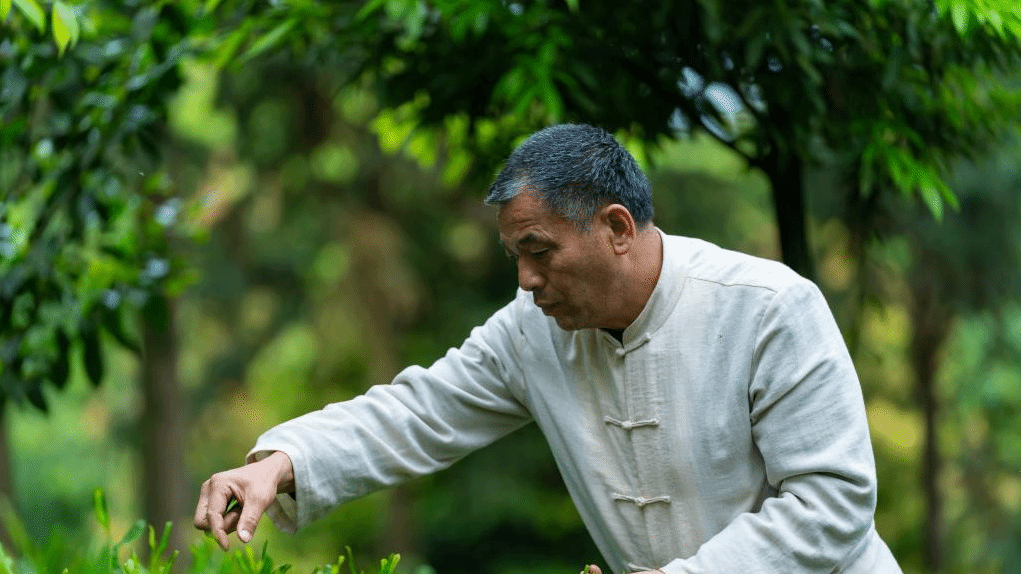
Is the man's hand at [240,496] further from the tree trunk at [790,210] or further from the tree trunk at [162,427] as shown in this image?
the tree trunk at [162,427]

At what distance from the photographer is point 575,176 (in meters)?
2.51

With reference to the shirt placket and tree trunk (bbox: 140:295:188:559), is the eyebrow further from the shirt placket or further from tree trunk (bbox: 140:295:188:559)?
tree trunk (bbox: 140:295:188:559)

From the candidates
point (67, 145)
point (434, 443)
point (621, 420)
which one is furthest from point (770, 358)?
point (67, 145)

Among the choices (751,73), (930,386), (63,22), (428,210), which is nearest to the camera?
(63,22)

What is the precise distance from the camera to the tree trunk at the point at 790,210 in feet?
12.9

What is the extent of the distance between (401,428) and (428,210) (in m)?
10.8

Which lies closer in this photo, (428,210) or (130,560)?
(130,560)

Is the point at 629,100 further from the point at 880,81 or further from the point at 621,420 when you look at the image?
the point at 621,420

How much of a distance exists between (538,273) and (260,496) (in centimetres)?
71

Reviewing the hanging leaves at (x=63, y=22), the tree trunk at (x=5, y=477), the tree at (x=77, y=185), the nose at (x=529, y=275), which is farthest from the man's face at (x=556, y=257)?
the tree trunk at (x=5, y=477)

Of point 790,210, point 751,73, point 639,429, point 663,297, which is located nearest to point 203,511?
point 639,429

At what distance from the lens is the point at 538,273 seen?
2.53 meters

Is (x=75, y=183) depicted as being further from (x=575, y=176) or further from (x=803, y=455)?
(x=803, y=455)

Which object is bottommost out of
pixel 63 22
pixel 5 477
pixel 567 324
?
pixel 5 477
